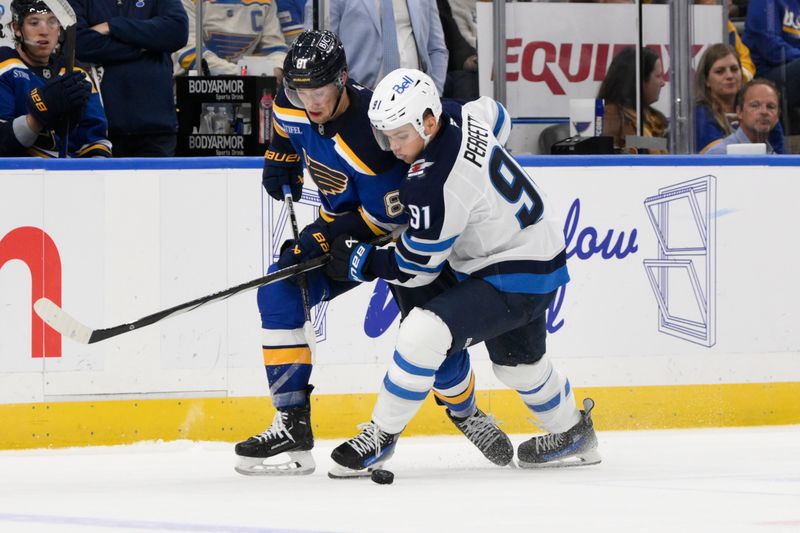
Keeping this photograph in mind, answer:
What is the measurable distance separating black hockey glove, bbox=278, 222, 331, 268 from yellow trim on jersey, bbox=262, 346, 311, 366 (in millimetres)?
229

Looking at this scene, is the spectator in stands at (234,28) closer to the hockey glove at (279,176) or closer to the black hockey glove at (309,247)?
the hockey glove at (279,176)

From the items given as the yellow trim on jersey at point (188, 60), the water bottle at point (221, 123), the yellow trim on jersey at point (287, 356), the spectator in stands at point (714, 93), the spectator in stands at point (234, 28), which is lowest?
the yellow trim on jersey at point (287, 356)

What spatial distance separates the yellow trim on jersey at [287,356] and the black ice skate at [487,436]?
48 cm

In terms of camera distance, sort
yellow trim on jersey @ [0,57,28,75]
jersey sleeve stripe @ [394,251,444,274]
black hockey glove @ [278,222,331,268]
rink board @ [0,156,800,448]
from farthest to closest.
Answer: yellow trim on jersey @ [0,57,28,75] → rink board @ [0,156,800,448] → black hockey glove @ [278,222,331,268] → jersey sleeve stripe @ [394,251,444,274]

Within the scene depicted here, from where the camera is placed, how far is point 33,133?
15.1 feet

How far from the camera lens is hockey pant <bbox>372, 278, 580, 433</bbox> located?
337 centimetres

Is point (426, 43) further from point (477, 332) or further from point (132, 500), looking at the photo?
point (132, 500)

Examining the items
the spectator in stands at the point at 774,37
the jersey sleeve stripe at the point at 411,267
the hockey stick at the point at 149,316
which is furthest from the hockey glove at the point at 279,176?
the spectator in stands at the point at 774,37

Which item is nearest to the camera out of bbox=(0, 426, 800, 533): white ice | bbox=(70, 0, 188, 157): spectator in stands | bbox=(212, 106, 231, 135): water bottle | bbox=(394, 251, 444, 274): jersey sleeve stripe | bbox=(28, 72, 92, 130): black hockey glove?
bbox=(0, 426, 800, 533): white ice

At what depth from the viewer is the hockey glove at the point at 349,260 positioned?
134 inches

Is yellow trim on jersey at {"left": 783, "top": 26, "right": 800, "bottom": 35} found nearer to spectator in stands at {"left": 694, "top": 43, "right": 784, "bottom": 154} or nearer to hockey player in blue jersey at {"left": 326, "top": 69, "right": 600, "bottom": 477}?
spectator in stands at {"left": 694, "top": 43, "right": 784, "bottom": 154}

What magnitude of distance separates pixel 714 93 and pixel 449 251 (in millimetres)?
2512

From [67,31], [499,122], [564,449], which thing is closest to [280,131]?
[499,122]

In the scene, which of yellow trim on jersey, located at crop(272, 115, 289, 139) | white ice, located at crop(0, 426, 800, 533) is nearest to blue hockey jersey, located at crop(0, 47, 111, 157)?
white ice, located at crop(0, 426, 800, 533)
